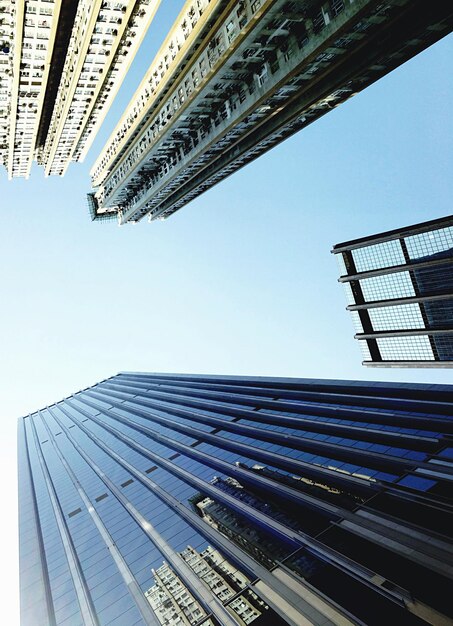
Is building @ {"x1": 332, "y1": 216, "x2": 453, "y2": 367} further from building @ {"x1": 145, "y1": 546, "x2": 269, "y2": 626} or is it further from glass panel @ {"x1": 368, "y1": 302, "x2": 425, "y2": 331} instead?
building @ {"x1": 145, "y1": 546, "x2": 269, "y2": 626}

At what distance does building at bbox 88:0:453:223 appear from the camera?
4906 cm

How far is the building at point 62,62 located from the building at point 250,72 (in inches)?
318

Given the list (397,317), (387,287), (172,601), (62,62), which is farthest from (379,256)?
(62,62)

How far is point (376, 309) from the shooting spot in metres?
81.4

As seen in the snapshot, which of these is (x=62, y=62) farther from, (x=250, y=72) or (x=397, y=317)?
(x=397, y=317)

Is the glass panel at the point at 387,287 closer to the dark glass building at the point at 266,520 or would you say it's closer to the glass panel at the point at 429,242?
the glass panel at the point at 429,242

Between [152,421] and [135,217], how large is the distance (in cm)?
7246

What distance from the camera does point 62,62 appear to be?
336 feet

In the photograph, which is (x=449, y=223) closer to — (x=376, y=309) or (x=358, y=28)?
Result: (x=376, y=309)

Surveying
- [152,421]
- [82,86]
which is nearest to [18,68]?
[82,86]

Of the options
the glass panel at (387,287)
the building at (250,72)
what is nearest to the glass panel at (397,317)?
the glass panel at (387,287)

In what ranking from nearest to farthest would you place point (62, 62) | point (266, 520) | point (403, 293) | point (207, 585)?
point (207, 585) → point (266, 520) → point (403, 293) → point (62, 62)

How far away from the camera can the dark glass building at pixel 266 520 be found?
27.9 meters

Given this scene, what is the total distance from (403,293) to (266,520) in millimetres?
48845
